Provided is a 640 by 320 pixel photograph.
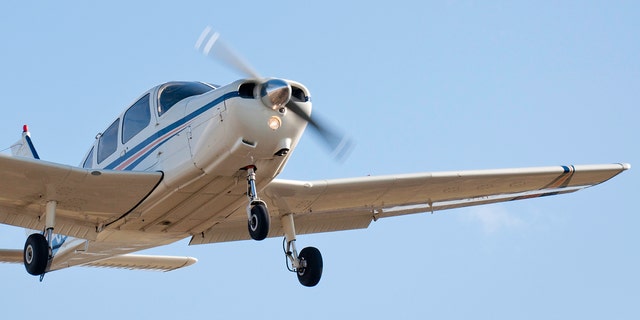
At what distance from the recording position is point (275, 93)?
15148 mm

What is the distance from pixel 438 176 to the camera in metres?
19.5

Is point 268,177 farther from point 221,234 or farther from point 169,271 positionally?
point 169,271

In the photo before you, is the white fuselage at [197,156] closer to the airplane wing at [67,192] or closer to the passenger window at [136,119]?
the passenger window at [136,119]

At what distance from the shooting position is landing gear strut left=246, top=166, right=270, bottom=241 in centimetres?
1583

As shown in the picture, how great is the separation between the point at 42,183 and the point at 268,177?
145 inches

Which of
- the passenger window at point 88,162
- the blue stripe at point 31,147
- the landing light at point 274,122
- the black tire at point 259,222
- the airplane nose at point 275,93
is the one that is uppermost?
the blue stripe at point 31,147

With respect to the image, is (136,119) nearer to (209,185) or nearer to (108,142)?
(108,142)

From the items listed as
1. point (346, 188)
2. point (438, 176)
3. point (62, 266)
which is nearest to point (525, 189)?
point (438, 176)

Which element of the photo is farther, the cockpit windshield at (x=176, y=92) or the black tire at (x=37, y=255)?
the cockpit windshield at (x=176, y=92)

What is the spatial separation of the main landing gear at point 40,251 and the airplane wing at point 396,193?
3229 mm

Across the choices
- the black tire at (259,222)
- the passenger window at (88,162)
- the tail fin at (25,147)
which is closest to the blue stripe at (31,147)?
the tail fin at (25,147)

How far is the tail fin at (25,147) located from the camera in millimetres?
21359

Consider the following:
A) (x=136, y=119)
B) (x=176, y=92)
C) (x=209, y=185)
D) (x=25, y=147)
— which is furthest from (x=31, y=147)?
(x=209, y=185)

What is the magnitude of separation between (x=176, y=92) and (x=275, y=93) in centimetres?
286
